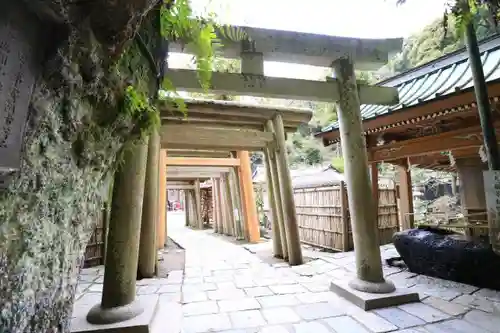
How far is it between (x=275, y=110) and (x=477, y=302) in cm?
494

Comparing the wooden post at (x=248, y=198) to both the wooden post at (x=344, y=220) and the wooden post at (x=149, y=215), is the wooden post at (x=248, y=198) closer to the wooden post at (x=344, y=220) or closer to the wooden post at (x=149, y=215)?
the wooden post at (x=344, y=220)

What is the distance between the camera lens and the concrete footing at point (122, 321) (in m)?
2.84

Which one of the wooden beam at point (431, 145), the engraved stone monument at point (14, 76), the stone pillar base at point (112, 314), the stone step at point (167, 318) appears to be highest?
the wooden beam at point (431, 145)

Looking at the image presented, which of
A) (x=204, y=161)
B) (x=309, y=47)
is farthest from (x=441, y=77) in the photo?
(x=204, y=161)

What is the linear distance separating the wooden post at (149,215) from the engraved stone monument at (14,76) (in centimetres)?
399

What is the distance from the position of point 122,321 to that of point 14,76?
2.71 meters

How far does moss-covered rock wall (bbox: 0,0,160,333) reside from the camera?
119 centimetres

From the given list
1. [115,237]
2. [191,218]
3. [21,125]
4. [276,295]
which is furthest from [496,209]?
[191,218]

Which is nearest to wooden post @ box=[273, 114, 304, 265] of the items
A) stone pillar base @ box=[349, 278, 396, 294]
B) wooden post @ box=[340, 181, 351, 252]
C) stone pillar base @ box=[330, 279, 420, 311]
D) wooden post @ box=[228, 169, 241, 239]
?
wooden post @ box=[340, 181, 351, 252]

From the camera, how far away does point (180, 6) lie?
6.72 ft

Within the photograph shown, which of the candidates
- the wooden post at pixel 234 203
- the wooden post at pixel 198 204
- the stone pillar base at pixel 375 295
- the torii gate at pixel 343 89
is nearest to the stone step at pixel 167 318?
the torii gate at pixel 343 89

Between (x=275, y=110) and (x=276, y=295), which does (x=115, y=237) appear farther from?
(x=275, y=110)

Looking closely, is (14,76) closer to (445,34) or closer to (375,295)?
(445,34)

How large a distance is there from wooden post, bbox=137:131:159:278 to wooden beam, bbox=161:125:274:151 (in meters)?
1.18
